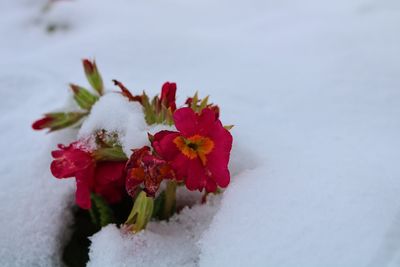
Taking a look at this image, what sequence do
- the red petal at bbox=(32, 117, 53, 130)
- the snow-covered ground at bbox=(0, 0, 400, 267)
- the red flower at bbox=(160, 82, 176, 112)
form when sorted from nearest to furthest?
the snow-covered ground at bbox=(0, 0, 400, 267) < the red flower at bbox=(160, 82, 176, 112) < the red petal at bbox=(32, 117, 53, 130)

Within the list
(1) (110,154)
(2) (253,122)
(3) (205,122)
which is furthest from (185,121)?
(2) (253,122)

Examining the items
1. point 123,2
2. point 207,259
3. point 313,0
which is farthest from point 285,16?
point 207,259

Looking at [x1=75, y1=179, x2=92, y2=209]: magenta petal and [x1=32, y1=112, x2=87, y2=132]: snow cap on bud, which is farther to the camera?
[x1=32, y1=112, x2=87, y2=132]: snow cap on bud

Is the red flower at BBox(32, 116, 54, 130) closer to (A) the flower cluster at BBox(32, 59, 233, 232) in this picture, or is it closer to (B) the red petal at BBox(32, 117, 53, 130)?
(B) the red petal at BBox(32, 117, 53, 130)

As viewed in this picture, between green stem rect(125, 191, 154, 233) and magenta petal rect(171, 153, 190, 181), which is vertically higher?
magenta petal rect(171, 153, 190, 181)

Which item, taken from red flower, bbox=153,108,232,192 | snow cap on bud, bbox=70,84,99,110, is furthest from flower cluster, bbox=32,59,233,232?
snow cap on bud, bbox=70,84,99,110

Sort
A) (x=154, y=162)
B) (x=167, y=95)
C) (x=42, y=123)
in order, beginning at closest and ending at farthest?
(x=154, y=162) < (x=167, y=95) < (x=42, y=123)

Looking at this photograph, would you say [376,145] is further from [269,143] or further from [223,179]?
[223,179]

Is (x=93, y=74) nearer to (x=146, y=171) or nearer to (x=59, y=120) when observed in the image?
(x=59, y=120)
